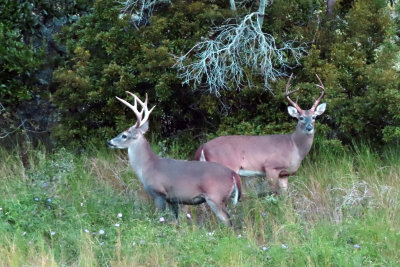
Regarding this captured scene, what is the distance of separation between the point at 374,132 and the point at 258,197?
2.29 metres

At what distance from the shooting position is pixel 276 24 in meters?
9.81

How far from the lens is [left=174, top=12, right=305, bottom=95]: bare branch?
30.0ft

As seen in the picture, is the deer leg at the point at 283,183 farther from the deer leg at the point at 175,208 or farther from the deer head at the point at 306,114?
the deer leg at the point at 175,208

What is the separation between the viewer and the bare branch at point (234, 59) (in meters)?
9.15

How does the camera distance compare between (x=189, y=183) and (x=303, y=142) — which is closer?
(x=189, y=183)

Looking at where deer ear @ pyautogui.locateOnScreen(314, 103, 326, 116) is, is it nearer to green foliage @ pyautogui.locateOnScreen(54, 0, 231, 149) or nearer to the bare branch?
the bare branch

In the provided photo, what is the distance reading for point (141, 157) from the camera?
8172mm

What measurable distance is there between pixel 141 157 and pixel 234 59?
2153mm

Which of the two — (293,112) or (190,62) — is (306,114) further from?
(190,62)

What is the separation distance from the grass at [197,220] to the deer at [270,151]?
0.25 m

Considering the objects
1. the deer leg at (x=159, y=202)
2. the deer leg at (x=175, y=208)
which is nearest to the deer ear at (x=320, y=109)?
the deer leg at (x=175, y=208)

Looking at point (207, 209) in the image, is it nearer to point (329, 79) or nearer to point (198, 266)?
point (198, 266)

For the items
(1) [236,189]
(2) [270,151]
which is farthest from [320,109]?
(1) [236,189]

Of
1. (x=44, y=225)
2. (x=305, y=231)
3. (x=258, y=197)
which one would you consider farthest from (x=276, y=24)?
(x=44, y=225)
